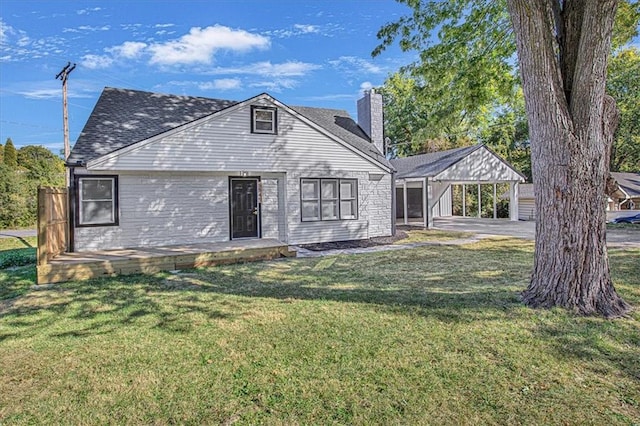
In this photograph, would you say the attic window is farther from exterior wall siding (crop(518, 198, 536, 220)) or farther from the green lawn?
exterior wall siding (crop(518, 198, 536, 220))

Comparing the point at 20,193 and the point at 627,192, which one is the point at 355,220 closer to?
the point at 20,193

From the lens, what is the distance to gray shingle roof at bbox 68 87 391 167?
9.95m

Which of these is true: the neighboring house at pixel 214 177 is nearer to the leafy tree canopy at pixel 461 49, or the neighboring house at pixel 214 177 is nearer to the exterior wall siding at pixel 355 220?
the exterior wall siding at pixel 355 220

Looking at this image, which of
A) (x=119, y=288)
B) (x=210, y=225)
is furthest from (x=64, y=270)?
(x=210, y=225)

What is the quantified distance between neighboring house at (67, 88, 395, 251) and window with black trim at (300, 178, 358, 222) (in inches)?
1.3

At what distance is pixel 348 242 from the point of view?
1223cm

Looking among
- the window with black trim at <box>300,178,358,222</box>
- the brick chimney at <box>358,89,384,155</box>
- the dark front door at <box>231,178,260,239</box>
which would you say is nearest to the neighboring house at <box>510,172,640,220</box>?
the brick chimney at <box>358,89,384,155</box>

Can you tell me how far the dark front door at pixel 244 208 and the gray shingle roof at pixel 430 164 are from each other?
863cm

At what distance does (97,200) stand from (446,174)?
14.1 m

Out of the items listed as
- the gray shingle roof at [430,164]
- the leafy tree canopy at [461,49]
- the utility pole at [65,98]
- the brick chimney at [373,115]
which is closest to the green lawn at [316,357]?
the leafy tree canopy at [461,49]

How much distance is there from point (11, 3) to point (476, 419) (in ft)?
54.5

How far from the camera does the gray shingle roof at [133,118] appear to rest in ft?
32.7

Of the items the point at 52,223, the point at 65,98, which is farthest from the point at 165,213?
the point at 65,98

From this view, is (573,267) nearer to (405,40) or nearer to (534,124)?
(534,124)
